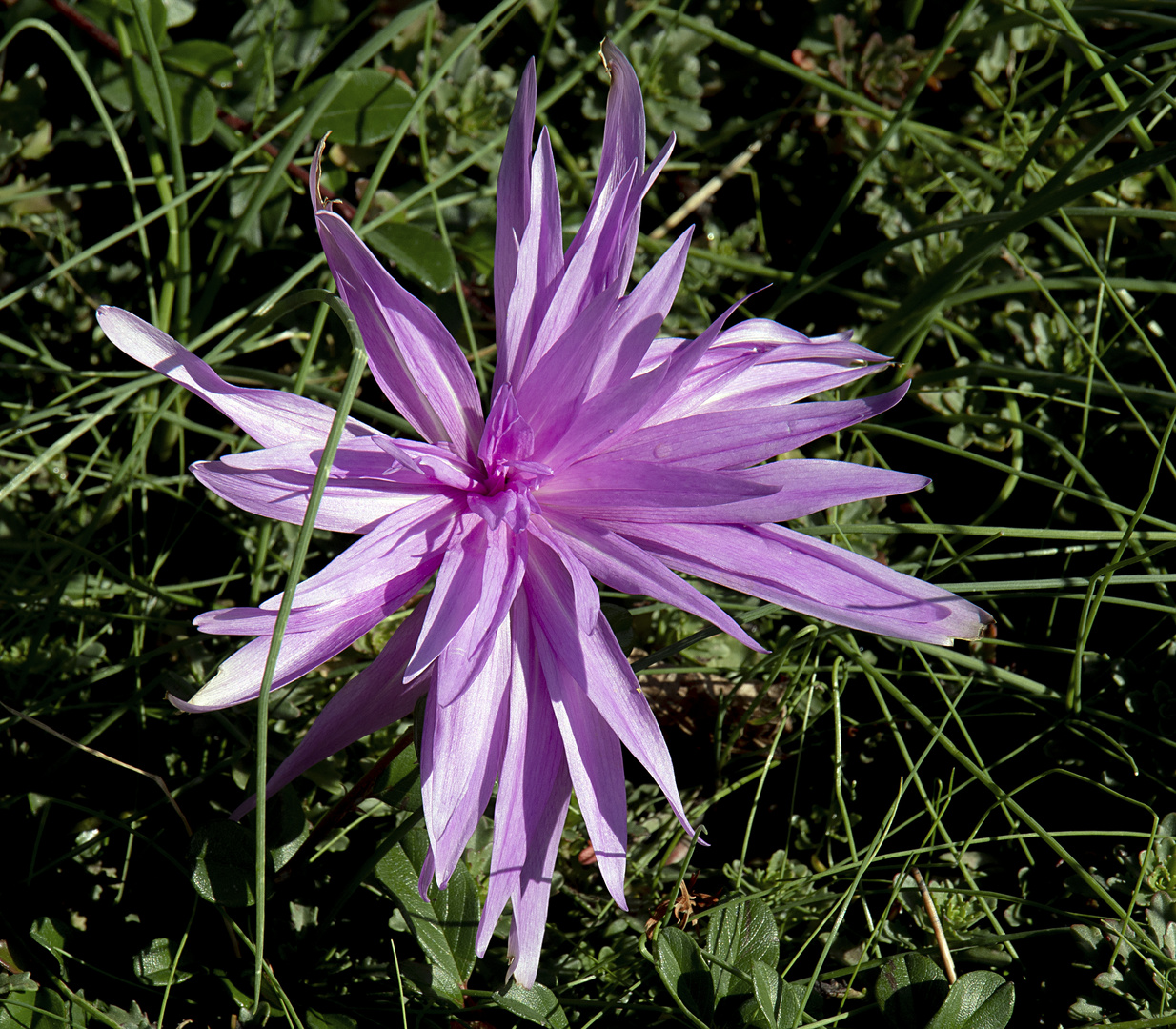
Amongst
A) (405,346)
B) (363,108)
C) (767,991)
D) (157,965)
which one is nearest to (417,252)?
(363,108)

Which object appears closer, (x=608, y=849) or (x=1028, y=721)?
(x=608, y=849)

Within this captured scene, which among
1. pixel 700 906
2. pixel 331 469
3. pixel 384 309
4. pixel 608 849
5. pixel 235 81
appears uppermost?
pixel 235 81

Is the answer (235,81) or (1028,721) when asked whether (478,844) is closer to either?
(1028,721)

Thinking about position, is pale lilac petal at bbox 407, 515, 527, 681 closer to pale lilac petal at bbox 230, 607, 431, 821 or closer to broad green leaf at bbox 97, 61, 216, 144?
pale lilac petal at bbox 230, 607, 431, 821

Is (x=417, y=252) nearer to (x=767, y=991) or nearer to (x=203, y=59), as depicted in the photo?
(x=203, y=59)

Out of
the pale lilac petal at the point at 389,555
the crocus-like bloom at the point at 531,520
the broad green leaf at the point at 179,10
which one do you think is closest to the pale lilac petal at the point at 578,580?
the crocus-like bloom at the point at 531,520

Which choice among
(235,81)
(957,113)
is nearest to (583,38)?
(235,81)

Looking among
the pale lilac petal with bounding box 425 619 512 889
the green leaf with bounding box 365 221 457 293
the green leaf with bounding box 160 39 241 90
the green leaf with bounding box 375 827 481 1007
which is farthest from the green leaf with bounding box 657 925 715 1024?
the green leaf with bounding box 160 39 241 90
